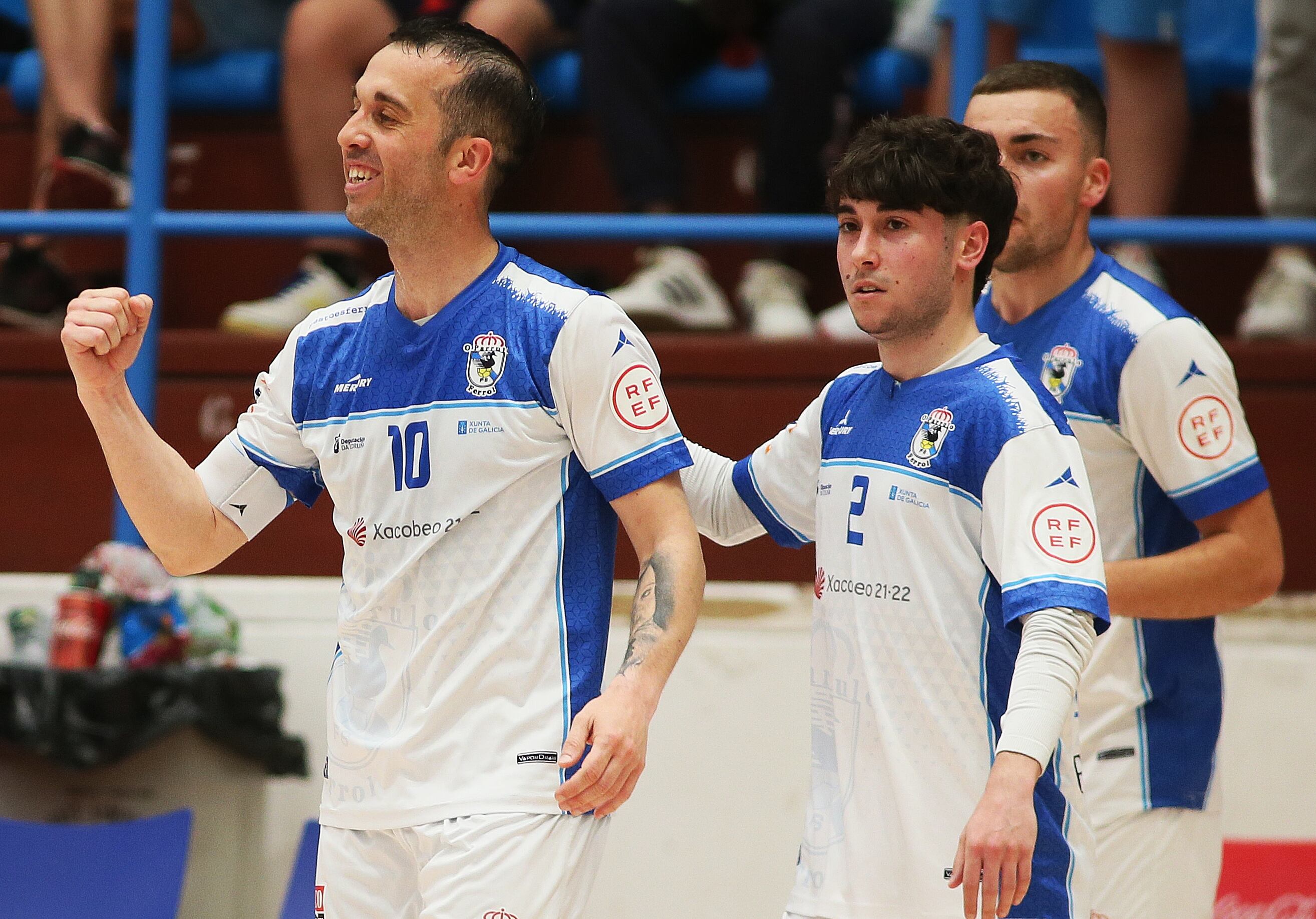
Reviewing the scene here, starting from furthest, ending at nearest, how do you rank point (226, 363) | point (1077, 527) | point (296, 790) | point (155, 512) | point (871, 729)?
point (226, 363) → point (296, 790) → point (155, 512) → point (871, 729) → point (1077, 527)

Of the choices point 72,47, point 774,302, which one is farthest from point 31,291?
point 774,302

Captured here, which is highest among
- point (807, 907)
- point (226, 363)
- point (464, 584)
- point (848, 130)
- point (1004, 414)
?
point (848, 130)

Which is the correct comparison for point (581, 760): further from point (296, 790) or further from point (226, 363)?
point (226, 363)

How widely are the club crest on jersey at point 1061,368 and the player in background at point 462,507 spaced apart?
86cm

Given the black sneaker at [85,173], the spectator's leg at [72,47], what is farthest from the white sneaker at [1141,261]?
the spectator's leg at [72,47]

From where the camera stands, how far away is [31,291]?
16.4ft

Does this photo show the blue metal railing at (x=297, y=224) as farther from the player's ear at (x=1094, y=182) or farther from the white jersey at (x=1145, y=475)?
the white jersey at (x=1145, y=475)

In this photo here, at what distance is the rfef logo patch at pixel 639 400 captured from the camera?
7.85 ft

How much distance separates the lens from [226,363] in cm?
476

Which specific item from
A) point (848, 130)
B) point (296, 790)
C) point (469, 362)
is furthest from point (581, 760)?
point (848, 130)

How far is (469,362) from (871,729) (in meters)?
0.85

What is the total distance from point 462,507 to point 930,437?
28.8 inches

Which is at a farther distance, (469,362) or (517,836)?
(469,362)

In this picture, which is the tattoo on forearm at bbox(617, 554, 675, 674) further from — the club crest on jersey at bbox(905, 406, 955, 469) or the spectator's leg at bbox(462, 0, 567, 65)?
the spectator's leg at bbox(462, 0, 567, 65)
